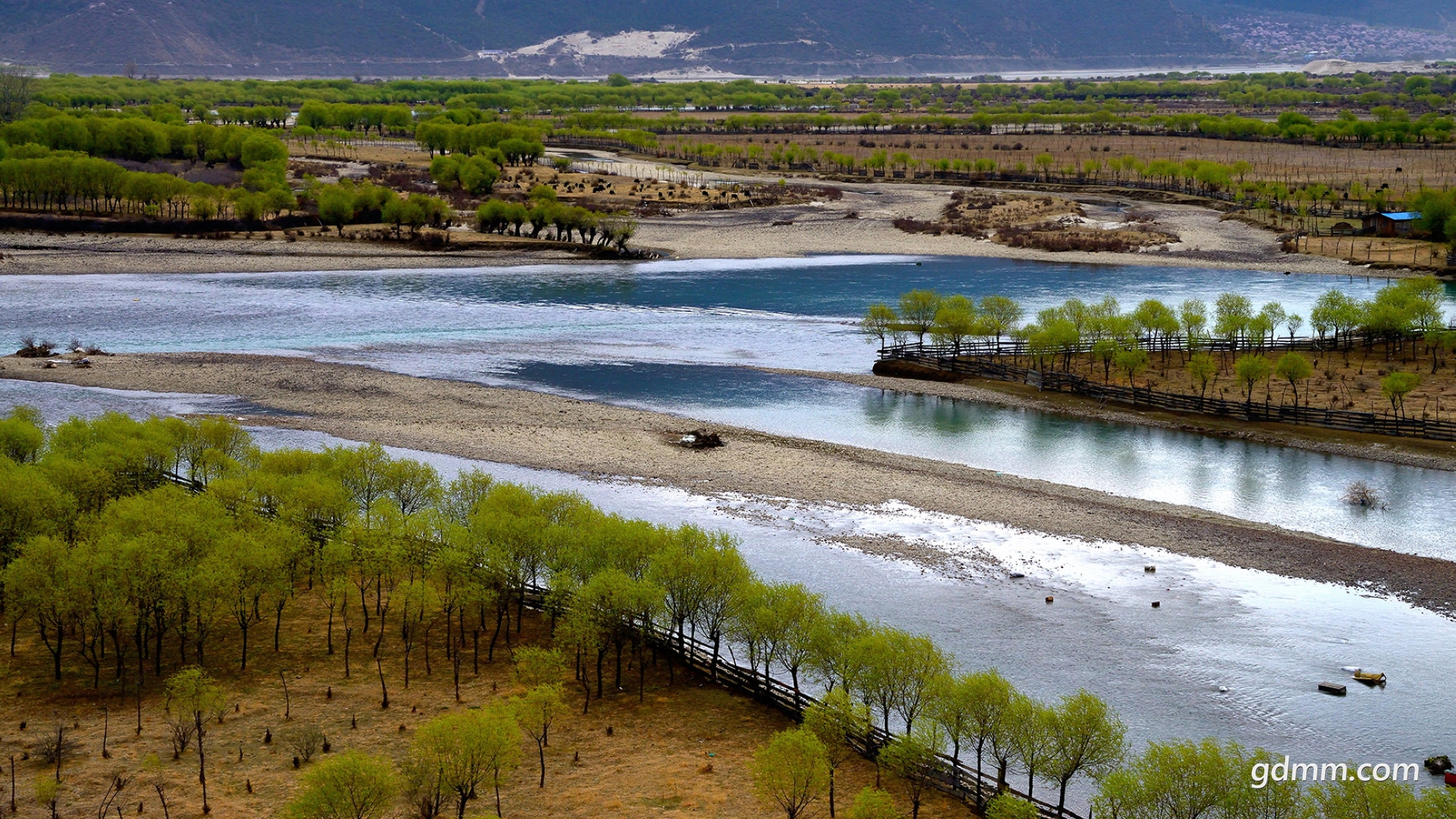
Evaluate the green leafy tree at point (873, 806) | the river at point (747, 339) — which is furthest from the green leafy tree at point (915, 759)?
the river at point (747, 339)

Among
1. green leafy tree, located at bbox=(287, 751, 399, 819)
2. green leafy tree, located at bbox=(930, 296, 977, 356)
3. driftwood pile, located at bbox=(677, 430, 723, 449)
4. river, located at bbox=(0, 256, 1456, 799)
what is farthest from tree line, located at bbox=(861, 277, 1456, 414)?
green leafy tree, located at bbox=(287, 751, 399, 819)

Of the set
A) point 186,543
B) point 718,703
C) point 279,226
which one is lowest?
point 718,703

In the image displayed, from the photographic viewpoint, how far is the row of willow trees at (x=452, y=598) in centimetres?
2681

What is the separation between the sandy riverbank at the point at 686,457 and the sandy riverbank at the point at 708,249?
104 ft

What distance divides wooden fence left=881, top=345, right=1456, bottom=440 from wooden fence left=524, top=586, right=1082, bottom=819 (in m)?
29.2

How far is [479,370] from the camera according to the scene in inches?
2576

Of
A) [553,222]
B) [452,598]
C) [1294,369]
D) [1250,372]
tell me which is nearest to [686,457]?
[452,598]

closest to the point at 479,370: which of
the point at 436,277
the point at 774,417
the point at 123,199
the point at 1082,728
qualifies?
the point at 774,417

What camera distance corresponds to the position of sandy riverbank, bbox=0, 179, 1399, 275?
9406 cm

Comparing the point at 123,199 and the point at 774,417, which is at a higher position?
the point at 123,199

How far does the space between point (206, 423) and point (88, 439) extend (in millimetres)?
3634

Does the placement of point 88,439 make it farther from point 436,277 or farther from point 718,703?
point 436,277

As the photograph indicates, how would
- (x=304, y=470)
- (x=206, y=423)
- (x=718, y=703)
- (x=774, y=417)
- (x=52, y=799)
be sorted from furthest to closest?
(x=774, y=417), (x=206, y=423), (x=304, y=470), (x=718, y=703), (x=52, y=799)

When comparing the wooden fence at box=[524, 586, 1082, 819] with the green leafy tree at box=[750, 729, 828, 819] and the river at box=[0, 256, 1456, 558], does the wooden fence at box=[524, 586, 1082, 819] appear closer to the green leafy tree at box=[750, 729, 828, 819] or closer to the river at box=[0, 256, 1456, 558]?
the green leafy tree at box=[750, 729, 828, 819]
